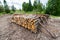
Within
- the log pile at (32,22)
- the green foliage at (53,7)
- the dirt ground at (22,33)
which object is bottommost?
the dirt ground at (22,33)

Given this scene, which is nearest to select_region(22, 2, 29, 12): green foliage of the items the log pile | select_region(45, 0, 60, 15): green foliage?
select_region(45, 0, 60, 15): green foliage

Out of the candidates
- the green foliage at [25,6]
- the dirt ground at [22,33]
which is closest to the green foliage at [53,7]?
the green foliage at [25,6]

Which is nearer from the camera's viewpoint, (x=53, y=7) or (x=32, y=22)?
(x=32, y=22)

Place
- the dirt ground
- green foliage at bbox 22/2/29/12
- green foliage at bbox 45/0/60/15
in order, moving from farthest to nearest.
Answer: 1. green foliage at bbox 22/2/29/12
2. green foliage at bbox 45/0/60/15
3. the dirt ground

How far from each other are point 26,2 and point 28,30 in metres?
9.66

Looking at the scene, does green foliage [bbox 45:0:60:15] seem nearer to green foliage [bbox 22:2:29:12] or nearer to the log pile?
green foliage [bbox 22:2:29:12]

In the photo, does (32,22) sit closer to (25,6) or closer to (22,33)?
(22,33)

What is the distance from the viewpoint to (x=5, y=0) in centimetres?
1600

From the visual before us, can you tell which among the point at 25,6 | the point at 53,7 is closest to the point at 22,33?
the point at 53,7

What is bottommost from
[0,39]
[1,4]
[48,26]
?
[0,39]

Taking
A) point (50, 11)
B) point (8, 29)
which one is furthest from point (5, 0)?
point (8, 29)

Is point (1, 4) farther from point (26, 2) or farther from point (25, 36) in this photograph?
point (25, 36)

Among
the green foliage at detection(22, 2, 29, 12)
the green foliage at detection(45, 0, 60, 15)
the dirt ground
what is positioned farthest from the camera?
the green foliage at detection(22, 2, 29, 12)

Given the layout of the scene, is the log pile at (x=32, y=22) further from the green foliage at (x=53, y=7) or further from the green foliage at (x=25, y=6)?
the green foliage at (x=25, y=6)
